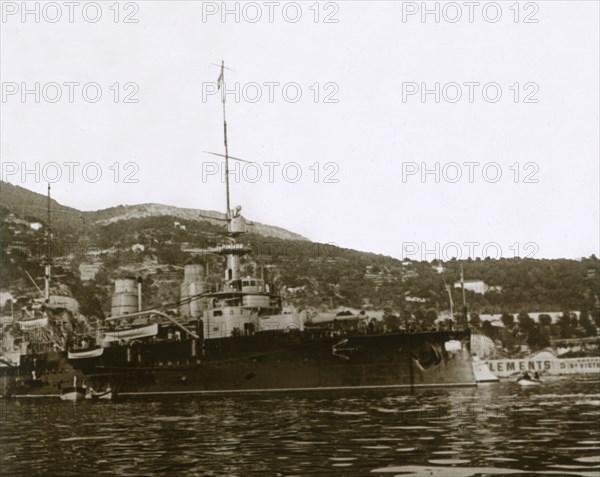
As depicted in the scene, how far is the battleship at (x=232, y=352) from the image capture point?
31.4 m

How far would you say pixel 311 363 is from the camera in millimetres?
31609

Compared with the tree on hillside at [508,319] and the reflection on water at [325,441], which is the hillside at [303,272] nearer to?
the tree on hillside at [508,319]

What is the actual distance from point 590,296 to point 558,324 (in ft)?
17.0

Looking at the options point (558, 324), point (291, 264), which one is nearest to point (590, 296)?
point (558, 324)

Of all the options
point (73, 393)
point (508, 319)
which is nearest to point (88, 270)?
point (508, 319)

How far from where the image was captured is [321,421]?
1745 cm

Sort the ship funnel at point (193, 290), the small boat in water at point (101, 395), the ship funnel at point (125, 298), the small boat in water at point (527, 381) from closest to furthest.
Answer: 1. the small boat in water at point (101, 395)
2. the ship funnel at point (193, 290)
3. the small boat in water at point (527, 381)
4. the ship funnel at point (125, 298)

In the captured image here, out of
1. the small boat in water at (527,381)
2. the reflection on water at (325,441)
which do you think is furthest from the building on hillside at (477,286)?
the reflection on water at (325,441)

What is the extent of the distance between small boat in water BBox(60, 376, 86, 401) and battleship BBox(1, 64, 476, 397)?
0.95 meters

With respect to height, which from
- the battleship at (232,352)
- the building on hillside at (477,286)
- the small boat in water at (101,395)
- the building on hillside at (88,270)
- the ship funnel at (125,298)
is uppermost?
the building on hillside at (88,270)

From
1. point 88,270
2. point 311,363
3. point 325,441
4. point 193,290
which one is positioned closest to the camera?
point 325,441

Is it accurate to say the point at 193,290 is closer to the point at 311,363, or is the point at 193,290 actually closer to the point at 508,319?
the point at 311,363

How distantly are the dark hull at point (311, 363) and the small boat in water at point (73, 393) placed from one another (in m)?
4.20

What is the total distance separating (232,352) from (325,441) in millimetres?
20365
